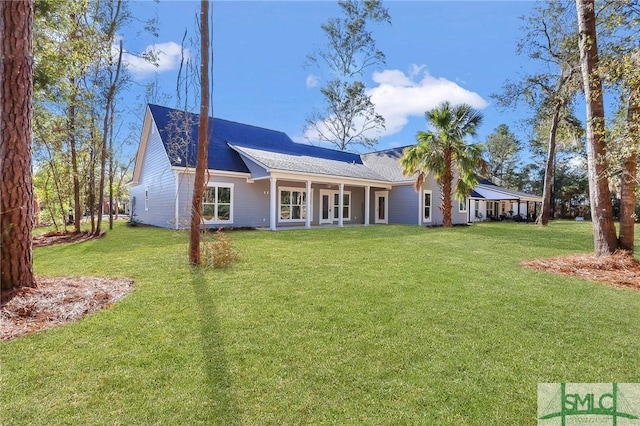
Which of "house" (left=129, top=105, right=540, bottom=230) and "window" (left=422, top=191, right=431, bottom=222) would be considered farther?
"window" (left=422, top=191, right=431, bottom=222)

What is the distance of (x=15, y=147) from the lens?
13.5ft

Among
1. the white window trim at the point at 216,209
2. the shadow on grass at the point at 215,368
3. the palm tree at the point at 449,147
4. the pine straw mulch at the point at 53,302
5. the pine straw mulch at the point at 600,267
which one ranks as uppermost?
the palm tree at the point at 449,147

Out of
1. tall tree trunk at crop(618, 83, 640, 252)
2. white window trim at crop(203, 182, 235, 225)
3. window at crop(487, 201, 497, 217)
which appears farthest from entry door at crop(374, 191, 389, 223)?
window at crop(487, 201, 497, 217)

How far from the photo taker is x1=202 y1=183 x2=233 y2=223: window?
14.1m

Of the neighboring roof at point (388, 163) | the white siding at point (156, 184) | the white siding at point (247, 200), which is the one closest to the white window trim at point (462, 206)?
the neighboring roof at point (388, 163)

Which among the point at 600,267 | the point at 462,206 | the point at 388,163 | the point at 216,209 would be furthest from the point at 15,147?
the point at 462,206

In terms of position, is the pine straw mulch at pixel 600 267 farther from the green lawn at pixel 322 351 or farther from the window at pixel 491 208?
the window at pixel 491 208

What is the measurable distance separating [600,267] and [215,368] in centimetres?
790

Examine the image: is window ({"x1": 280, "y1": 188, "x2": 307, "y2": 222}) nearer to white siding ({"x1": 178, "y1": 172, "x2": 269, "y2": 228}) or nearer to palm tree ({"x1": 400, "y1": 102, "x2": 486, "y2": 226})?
white siding ({"x1": 178, "y1": 172, "x2": 269, "y2": 228})

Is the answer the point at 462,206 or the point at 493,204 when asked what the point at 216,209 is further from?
the point at 493,204

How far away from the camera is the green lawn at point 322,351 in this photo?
222cm

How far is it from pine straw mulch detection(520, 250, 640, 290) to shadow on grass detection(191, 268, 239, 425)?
256 inches

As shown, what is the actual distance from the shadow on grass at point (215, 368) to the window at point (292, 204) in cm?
1223

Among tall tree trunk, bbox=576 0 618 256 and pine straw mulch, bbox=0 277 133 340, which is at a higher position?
tall tree trunk, bbox=576 0 618 256
